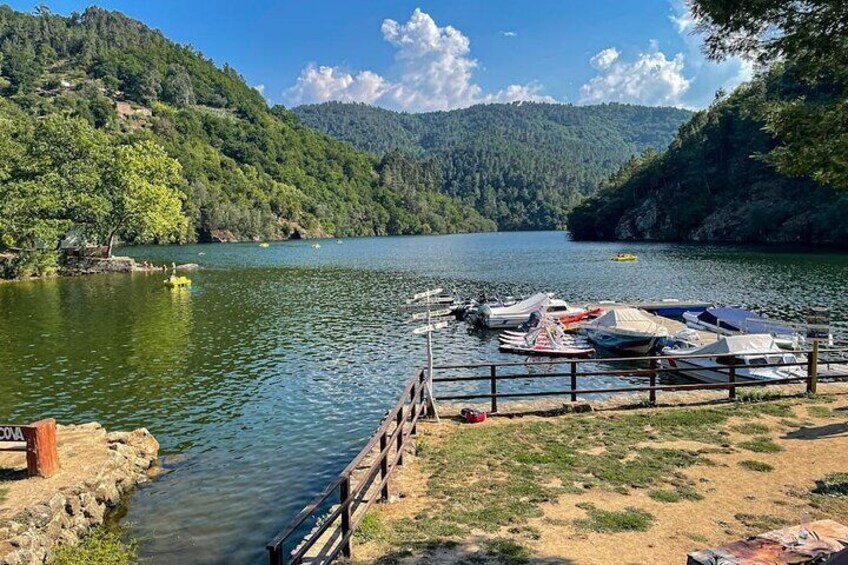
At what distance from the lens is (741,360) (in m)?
24.7

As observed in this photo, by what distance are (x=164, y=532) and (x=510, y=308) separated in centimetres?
3184

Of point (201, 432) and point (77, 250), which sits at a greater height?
point (77, 250)

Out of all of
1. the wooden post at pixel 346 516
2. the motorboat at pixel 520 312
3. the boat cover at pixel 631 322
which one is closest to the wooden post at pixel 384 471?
the wooden post at pixel 346 516

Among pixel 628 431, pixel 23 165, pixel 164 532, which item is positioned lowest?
pixel 164 532

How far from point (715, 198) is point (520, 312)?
119m

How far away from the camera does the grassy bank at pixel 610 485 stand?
920 centimetres

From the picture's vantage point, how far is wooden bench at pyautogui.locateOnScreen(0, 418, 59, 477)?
12.6 metres

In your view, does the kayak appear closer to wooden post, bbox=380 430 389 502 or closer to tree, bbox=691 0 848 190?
wooden post, bbox=380 430 389 502

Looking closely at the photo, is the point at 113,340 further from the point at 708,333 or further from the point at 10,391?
the point at 708,333

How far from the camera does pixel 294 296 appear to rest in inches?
2153

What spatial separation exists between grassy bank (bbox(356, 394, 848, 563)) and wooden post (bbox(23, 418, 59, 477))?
7.80 meters

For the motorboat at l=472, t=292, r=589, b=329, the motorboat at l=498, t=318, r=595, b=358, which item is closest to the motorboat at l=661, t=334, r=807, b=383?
the motorboat at l=498, t=318, r=595, b=358

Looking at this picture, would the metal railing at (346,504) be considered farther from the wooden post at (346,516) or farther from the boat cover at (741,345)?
the boat cover at (741,345)

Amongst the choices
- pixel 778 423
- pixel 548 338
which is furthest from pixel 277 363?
pixel 778 423
